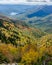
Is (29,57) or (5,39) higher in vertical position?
(29,57)

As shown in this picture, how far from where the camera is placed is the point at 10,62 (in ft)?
200

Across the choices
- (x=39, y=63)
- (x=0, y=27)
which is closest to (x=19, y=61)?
(x=39, y=63)

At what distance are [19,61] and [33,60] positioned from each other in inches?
171

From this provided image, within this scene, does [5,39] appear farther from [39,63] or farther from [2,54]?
[39,63]

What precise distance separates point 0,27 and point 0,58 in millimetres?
91379

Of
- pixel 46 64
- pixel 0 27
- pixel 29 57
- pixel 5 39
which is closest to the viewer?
pixel 46 64

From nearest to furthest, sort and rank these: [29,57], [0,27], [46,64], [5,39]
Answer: [46,64] → [29,57] → [5,39] → [0,27]

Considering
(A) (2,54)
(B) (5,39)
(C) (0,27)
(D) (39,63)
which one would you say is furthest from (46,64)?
(C) (0,27)

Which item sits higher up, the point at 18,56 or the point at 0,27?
the point at 18,56

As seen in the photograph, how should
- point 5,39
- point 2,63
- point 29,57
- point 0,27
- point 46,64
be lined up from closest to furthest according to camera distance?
point 46,64 < point 2,63 < point 29,57 < point 5,39 < point 0,27

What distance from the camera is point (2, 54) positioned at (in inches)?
2512

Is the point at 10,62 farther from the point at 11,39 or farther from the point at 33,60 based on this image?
the point at 11,39

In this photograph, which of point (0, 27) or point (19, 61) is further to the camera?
point (0, 27)

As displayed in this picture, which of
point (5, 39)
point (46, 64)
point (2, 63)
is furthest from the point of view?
point (5, 39)
